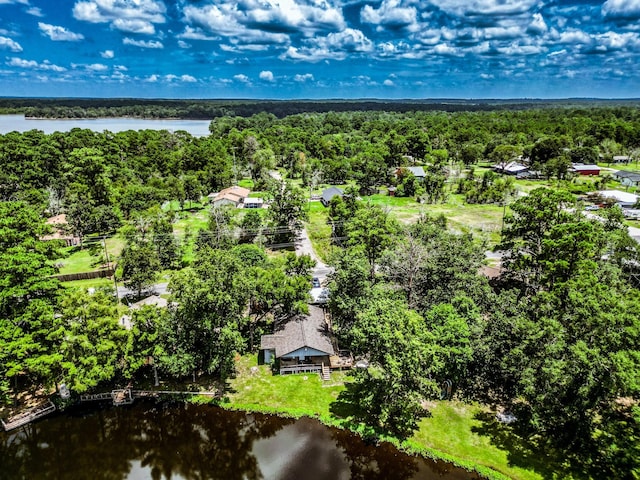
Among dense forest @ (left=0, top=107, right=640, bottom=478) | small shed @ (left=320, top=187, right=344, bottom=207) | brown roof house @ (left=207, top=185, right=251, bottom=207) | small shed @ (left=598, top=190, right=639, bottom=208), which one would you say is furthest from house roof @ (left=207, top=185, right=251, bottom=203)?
small shed @ (left=598, top=190, right=639, bottom=208)

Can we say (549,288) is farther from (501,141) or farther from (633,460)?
(501,141)

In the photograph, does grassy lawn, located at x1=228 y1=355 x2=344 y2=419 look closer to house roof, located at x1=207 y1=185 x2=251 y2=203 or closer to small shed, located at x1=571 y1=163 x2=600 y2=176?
house roof, located at x1=207 y1=185 x2=251 y2=203

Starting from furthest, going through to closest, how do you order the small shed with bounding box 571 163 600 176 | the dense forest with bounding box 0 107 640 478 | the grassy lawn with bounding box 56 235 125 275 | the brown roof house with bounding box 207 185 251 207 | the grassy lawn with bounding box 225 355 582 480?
1. the small shed with bounding box 571 163 600 176
2. the brown roof house with bounding box 207 185 251 207
3. the grassy lawn with bounding box 56 235 125 275
4. the dense forest with bounding box 0 107 640 478
5. the grassy lawn with bounding box 225 355 582 480

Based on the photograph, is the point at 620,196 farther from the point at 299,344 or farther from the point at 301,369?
the point at 301,369

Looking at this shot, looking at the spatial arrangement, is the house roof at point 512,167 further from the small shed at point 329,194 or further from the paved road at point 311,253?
the paved road at point 311,253

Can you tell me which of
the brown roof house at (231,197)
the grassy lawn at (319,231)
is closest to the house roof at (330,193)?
the grassy lawn at (319,231)

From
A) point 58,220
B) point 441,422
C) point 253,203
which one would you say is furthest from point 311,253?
point 58,220

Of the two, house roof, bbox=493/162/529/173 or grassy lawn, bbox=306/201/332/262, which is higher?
house roof, bbox=493/162/529/173
